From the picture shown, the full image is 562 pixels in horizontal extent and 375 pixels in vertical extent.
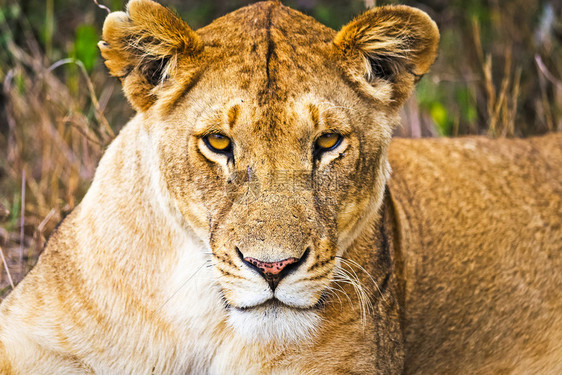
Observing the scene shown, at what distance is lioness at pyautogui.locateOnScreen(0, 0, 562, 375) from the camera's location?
2512 mm

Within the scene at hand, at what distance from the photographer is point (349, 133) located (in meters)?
2.68

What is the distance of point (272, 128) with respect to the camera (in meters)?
2.51

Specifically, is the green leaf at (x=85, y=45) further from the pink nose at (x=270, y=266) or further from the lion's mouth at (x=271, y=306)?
the pink nose at (x=270, y=266)

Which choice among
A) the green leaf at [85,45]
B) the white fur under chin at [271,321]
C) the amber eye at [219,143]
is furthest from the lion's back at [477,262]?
the green leaf at [85,45]

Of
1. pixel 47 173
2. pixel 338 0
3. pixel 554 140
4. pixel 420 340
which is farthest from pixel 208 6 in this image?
pixel 420 340

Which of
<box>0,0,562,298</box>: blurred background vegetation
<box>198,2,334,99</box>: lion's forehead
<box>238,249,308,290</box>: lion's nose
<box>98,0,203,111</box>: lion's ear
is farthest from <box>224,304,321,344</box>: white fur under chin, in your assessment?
<box>0,0,562,298</box>: blurred background vegetation

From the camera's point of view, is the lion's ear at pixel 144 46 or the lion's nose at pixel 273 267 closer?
the lion's nose at pixel 273 267

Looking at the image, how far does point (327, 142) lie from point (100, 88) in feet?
15.7

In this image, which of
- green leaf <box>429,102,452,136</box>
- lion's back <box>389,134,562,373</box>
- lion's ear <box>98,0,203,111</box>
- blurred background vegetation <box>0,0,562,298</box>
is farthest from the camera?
green leaf <box>429,102,452,136</box>

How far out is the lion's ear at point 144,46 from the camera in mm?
2689

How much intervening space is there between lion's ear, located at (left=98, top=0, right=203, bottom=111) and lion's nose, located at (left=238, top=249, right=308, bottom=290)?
803mm

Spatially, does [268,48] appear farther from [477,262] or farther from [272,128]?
[477,262]

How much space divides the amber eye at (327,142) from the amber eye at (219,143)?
28cm

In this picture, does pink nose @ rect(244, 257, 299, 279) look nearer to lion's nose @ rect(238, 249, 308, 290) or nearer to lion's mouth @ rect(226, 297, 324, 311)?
lion's nose @ rect(238, 249, 308, 290)
